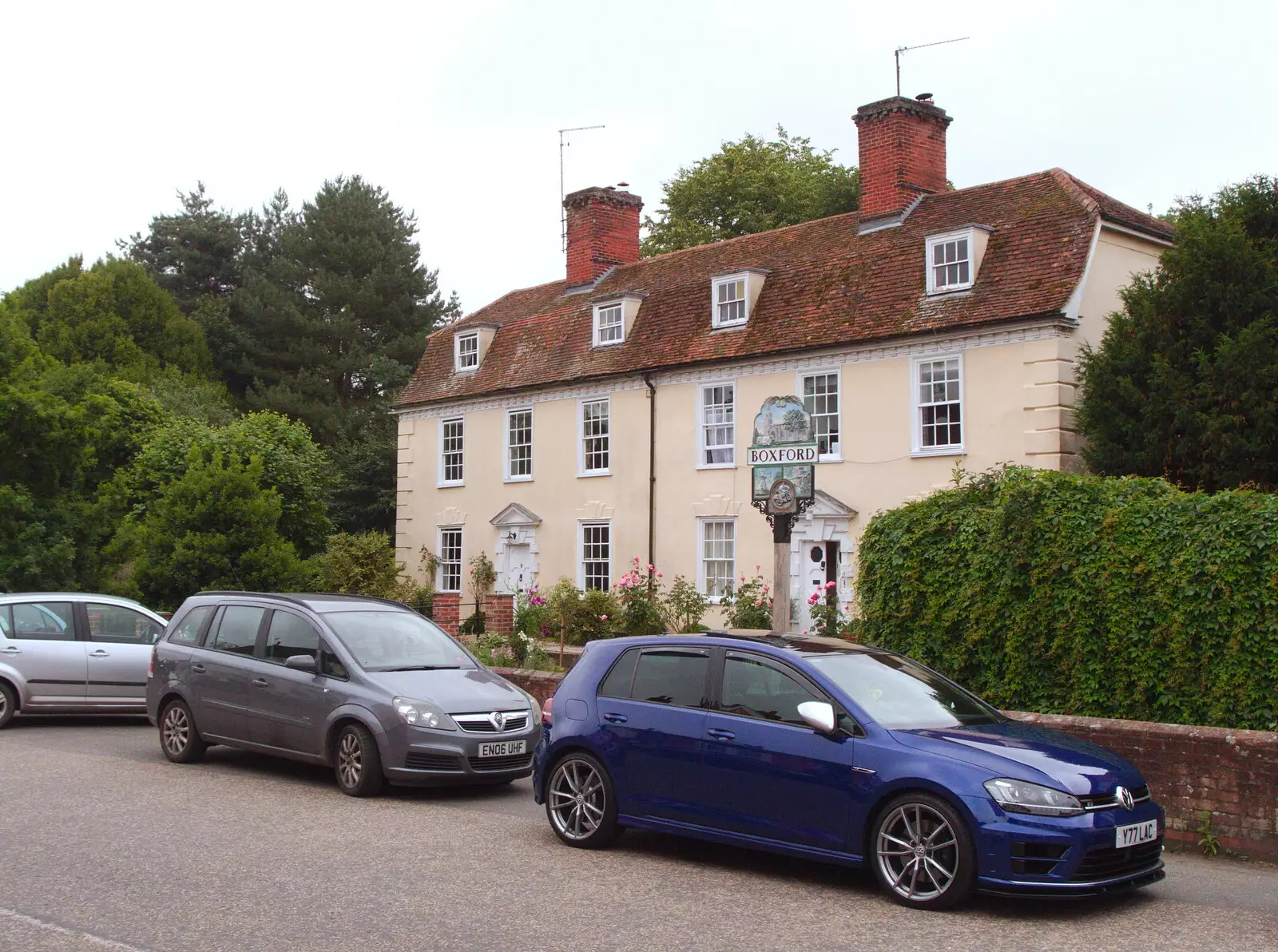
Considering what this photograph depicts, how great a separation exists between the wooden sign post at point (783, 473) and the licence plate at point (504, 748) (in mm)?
2758

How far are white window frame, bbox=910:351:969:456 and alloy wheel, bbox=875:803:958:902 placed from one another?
1550 centimetres

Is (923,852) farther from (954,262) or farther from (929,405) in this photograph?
(954,262)

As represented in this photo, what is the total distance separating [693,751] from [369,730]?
369 centimetres

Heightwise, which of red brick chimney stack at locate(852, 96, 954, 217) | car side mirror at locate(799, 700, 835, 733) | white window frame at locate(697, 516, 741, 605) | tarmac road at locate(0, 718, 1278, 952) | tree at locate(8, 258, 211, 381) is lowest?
tarmac road at locate(0, 718, 1278, 952)

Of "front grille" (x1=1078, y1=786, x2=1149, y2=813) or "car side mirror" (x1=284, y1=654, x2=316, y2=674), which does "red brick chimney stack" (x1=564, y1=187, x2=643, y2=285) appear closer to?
"car side mirror" (x1=284, y1=654, x2=316, y2=674)

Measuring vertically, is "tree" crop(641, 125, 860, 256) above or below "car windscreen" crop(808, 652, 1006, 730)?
above

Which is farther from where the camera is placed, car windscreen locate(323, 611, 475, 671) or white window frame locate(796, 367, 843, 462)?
white window frame locate(796, 367, 843, 462)

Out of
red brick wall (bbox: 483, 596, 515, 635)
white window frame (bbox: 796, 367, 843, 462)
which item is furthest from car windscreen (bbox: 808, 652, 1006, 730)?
red brick wall (bbox: 483, 596, 515, 635)

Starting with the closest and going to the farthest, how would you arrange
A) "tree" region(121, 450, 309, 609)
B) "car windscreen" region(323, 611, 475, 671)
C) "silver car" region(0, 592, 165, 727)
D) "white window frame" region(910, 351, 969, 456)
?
1. "car windscreen" region(323, 611, 475, 671)
2. "silver car" region(0, 592, 165, 727)
3. "white window frame" region(910, 351, 969, 456)
4. "tree" region(121, 450, 309, 609)

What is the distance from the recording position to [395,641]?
1222cm

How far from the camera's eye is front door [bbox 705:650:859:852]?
7.96 m

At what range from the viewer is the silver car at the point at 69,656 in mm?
15297

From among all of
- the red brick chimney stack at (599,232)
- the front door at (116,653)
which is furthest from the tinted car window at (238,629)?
the red brick chimney stack at (599,232)

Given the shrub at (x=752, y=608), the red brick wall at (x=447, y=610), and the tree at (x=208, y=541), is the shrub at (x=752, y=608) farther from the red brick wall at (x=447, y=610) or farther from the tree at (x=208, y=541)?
the tree at (x=208, y=541)
